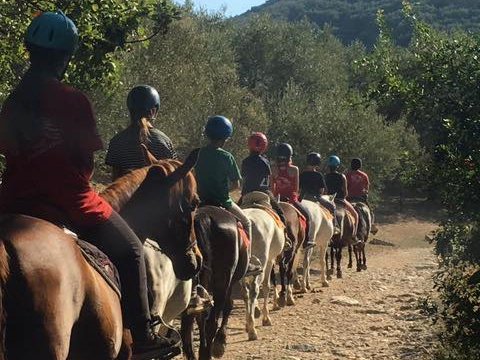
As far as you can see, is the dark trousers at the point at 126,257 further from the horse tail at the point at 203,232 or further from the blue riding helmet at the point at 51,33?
the horse tail at the point at 203,232

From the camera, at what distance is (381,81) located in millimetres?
8727

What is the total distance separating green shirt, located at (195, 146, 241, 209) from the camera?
831 centimetres

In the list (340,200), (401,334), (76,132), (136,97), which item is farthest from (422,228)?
(76,132)

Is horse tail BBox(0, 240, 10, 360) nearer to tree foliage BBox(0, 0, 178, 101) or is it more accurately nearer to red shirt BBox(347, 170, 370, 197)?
tree foliage BBox(0, 0, 178, 101)

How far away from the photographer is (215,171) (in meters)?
Answer: 8.30

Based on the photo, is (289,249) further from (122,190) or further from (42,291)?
(42,291)

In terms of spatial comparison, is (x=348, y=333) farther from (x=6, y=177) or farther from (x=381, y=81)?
(x=6, y=177)

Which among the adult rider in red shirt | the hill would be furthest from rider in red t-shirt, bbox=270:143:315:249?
the hill

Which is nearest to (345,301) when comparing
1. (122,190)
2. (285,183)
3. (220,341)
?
(285,183)

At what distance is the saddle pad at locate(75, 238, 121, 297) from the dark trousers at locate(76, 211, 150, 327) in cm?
14

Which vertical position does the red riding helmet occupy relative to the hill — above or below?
below

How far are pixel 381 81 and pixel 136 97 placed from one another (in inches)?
146

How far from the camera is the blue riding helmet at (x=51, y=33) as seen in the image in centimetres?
393

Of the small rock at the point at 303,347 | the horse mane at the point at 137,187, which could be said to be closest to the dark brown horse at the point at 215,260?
the small rock at the point at 303,347
